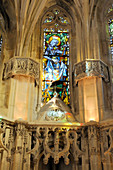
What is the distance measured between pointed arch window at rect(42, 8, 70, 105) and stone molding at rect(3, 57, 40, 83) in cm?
83

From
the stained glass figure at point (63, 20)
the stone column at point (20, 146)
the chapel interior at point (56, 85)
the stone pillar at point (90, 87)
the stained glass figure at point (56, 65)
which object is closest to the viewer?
the stone column at point (20, 146)

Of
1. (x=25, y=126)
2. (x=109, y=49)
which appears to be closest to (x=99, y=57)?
(x=109, y=49)

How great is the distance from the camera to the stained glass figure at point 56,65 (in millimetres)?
11344

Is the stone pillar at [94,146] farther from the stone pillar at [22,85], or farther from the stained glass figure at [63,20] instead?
the stained glass figure at [63,20]

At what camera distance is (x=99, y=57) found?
36.1ft

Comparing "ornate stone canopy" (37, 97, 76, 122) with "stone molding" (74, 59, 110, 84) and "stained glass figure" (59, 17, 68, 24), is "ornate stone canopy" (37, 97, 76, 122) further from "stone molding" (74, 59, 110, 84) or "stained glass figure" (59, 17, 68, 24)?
"stained glass figure" (59, 17, 68, 24)

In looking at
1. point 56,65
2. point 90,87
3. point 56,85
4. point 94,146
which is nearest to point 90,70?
point 90,87

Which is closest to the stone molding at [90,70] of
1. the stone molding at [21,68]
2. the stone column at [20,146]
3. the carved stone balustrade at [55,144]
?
the stone molding at [21,68]

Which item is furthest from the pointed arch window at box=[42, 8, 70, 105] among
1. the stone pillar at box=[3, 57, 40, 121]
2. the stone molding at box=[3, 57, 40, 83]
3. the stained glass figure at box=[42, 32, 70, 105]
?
the stone molding at box=[3, 57, 40, 83]

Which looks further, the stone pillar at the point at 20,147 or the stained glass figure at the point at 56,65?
the stained glass figure at the point at 56,65

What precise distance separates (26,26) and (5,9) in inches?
78.4

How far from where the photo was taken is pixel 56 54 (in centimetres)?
1227

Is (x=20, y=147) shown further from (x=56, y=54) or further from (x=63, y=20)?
(x=63, y=20)

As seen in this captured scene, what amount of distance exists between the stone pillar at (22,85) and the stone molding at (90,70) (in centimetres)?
178
